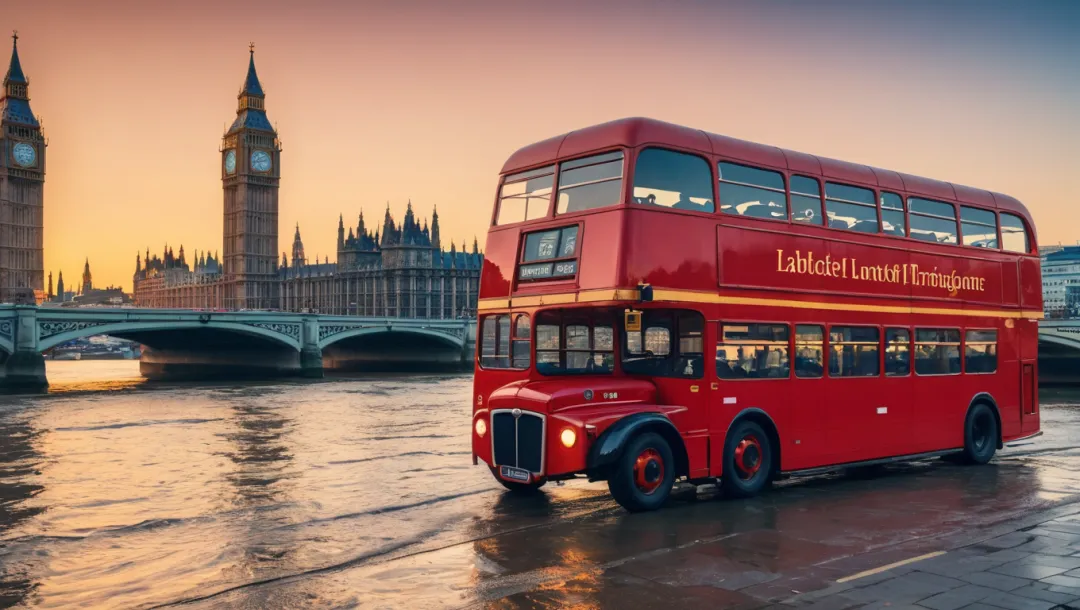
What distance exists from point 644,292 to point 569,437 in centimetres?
157

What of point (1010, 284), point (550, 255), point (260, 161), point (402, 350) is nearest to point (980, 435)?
point (1010, 284)

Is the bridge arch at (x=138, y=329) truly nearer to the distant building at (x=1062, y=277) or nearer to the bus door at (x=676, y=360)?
the bus door at (x=676, y=360)

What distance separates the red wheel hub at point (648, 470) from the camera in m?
9.31

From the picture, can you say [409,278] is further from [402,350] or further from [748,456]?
[748,456]

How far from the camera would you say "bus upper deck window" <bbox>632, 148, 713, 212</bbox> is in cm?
945

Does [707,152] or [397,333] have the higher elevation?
[707,152]

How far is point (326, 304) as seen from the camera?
125438 millimetres

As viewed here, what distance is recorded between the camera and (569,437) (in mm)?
8961

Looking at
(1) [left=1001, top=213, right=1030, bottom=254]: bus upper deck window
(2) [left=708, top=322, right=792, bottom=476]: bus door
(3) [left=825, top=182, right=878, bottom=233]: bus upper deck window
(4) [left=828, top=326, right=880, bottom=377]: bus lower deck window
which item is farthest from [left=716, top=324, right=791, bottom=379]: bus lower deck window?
(1) [left=1001, top=213, right=1030, bottom=254]: bus upper deck window

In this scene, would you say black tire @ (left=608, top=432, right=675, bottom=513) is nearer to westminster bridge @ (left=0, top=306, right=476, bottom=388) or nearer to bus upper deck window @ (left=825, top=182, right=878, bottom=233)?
bus upper deck window @ (left=825, top=182, right=878, bottom=233)

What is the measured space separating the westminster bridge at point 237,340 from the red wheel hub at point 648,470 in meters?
36.5

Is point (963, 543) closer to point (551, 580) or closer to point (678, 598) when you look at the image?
point (678, 598)

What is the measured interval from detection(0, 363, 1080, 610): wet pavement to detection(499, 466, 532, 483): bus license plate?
0.41 meters

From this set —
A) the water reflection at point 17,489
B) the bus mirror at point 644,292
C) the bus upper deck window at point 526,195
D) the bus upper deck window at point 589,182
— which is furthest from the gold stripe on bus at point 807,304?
the water reflection at point 17,489
